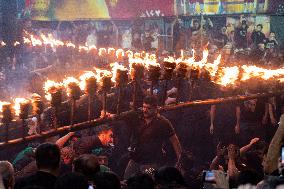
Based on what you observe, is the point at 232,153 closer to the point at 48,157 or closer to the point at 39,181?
the point at 48,157

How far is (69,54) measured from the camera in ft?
54.4

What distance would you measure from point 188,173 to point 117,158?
136 centimetres

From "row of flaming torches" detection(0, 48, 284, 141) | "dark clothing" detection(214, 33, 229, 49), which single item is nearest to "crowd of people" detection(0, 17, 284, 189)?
"row of flaming torches" detection(0, 48, 284, 141)

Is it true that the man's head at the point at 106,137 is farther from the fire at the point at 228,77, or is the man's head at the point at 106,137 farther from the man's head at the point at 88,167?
the man's head at the point at 88,167

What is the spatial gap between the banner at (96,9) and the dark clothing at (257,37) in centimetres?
501

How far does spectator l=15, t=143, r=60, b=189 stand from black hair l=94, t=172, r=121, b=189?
610 mm

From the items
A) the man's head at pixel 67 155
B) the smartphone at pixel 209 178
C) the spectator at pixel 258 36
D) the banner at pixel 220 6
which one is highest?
the banner at pixel 220 6

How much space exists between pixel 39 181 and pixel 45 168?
192 millimetres

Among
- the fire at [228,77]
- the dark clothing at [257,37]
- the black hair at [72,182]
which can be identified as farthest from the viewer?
the dark clothing at [257,37]

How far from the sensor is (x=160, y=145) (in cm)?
725

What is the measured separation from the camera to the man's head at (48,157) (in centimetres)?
414

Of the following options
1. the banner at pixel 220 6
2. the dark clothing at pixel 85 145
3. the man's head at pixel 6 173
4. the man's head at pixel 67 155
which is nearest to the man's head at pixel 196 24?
the banner at pixel 220 6

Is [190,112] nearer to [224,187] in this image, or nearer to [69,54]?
[224,187]

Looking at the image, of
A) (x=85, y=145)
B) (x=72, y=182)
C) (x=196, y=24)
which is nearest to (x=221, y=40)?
(x=196, y=24)
